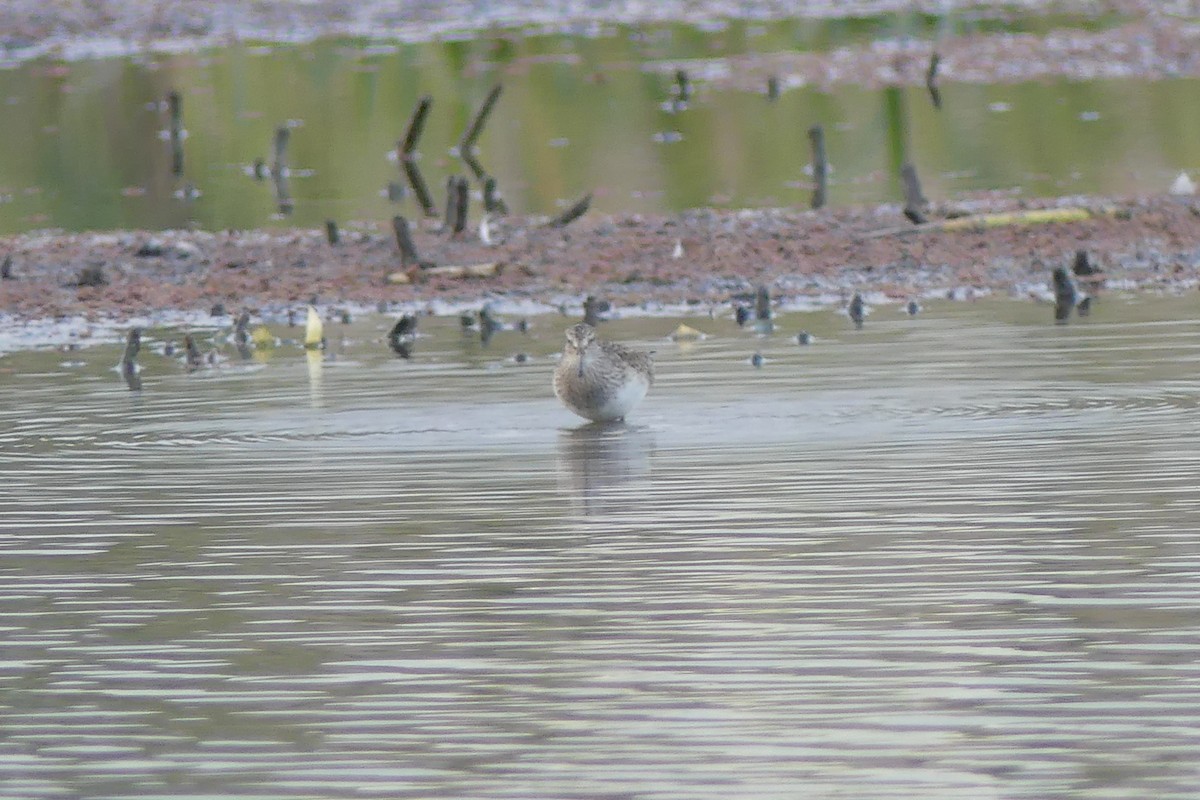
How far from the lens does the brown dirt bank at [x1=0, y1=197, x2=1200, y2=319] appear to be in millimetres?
22594

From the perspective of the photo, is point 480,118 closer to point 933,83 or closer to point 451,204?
point 451,204

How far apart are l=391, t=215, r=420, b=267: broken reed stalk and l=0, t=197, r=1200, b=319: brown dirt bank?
0.28 metres

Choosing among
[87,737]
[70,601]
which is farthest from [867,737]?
[70,601]

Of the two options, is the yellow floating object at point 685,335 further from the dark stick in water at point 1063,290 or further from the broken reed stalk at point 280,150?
the broken reed stalk at point 280,150

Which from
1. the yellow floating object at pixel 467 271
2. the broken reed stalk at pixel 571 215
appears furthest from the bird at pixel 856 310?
the broken reed stalk at pixel 571 215

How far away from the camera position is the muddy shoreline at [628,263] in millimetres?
22500

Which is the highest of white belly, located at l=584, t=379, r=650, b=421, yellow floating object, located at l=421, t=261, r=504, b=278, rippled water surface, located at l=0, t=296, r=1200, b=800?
yellow floating object, located at l=421, t=261, r=504, b=278

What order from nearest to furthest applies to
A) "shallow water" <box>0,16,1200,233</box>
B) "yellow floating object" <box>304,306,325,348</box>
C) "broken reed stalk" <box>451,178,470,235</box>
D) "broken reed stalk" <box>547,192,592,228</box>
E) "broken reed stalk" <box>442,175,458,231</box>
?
"yellow floating object" <box>304,306,325,348</box> → "broken reed stalk" <box>451,178,470,235</box> → "broken reed stalk" <box>442,175,458,231</box> → "broken reed stalk" <box>547,192,592,228</box> → "shallow water" <box>0,16,1200,233</box>

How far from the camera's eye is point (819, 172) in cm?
2916

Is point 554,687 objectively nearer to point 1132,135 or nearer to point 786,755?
point 786,755

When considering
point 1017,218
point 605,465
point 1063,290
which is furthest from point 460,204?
point 605,465

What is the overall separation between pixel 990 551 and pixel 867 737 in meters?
2.84

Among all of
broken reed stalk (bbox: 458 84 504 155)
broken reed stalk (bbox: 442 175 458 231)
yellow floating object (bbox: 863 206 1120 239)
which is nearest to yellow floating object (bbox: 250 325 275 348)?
broken reed stalk (bbox: 442 175 458 231)

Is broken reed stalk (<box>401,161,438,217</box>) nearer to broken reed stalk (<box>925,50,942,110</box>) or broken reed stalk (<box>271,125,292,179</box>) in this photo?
broken reed stalk (<box>271,125,292,179</box>)
